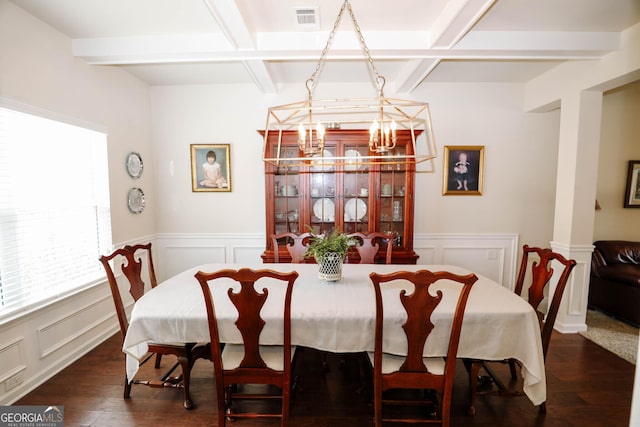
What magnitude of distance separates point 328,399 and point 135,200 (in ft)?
9.30

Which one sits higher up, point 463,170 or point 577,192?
point 463,170

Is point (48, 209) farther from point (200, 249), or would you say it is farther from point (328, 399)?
point (328, 399)

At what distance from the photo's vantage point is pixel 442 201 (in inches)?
140

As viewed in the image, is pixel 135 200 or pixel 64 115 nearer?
pixel 64 115

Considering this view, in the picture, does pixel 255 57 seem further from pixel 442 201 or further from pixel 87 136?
pixel 442 201

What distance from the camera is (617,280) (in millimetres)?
3109

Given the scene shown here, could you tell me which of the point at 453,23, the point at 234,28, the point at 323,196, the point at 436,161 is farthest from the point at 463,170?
the point at 234,28

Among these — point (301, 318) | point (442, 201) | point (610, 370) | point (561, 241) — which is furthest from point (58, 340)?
point (561, 241)

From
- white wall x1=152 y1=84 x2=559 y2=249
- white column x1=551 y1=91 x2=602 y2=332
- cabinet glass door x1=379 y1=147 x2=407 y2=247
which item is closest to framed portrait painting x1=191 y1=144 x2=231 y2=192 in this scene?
white wall x1=152 y1=84 x2=559 y2=249

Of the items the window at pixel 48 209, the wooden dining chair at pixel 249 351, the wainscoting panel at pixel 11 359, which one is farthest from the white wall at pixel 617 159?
the wainscoting panel at pixel 11 359

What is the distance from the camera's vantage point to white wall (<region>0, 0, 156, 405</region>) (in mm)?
1926

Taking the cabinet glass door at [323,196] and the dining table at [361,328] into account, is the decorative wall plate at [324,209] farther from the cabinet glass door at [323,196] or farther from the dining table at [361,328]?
the dining table at [361,328]

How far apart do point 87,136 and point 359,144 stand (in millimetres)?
2666

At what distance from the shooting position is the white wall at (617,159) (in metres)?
3.57
